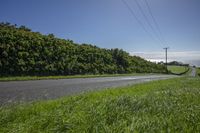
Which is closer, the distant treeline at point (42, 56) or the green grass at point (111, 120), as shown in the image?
the green grass at point (111, 120)

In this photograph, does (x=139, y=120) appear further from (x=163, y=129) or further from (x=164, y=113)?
(x=164, y=113)

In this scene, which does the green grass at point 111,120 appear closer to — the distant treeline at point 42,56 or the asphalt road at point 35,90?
the asphalt road at point 35,90

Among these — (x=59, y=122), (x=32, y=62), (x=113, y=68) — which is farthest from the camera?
(x=113, y=68)

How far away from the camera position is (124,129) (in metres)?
4.56

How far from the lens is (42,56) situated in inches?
1158

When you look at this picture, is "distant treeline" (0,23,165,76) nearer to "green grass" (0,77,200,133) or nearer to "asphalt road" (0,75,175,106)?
"asphalt road" (0,75,175,106)

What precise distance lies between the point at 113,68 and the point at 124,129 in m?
42.4

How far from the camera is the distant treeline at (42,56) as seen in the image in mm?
24938

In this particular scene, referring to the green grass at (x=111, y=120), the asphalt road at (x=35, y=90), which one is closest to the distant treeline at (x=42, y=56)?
the asphalt road at (x=35, y=90)

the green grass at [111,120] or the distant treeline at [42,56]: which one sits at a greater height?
the distant treeline at [42,56]

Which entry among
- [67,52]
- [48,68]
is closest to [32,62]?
[48,68]

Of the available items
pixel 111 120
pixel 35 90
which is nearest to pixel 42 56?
pixel 35 90

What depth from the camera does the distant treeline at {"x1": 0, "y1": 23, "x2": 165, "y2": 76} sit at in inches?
982

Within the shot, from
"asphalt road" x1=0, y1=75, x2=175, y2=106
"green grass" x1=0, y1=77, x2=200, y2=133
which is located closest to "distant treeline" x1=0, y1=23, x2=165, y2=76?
"asphalt road" x1=0, y1=75, x2=175, y2=106
